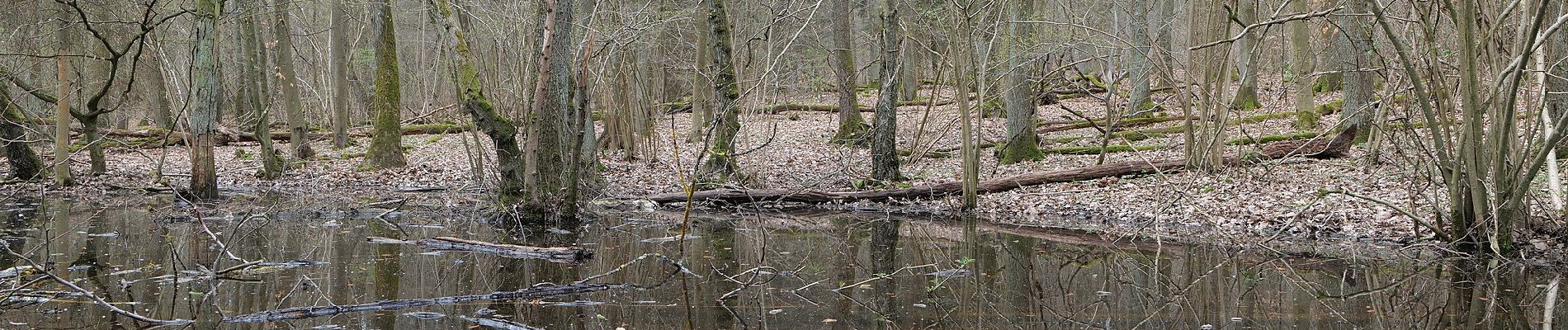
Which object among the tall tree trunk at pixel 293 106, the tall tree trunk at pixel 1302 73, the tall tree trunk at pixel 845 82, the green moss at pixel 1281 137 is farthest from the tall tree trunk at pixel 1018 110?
the tall tree trunk at pixel 293 106

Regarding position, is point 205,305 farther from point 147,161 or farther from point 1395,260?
point 147,161

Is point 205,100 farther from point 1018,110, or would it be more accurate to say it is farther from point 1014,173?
point 1018,110

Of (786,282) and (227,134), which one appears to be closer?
(786,282)

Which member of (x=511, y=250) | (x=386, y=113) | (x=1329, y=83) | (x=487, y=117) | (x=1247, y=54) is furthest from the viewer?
(x=1329, y=83)

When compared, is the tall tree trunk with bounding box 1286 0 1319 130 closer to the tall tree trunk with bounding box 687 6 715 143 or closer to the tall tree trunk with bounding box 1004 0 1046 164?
the tall tree trunk with bounding box 1004 0 1046 164

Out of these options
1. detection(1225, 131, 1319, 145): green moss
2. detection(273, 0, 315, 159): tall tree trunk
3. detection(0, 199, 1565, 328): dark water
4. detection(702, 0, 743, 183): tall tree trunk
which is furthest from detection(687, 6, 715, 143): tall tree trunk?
detection(0, 199, 1565, 328): dark water

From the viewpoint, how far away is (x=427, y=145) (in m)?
20.7

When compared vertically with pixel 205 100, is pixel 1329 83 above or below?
below

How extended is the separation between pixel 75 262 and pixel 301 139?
1073 cm

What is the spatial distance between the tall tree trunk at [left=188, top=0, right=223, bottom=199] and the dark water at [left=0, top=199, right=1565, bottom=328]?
75.7 inches

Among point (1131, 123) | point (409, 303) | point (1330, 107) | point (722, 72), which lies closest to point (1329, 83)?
point (1330, 107)

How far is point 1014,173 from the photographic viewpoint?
1445 centimetres

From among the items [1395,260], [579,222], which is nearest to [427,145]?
[579,222]

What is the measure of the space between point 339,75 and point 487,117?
33.3ft
